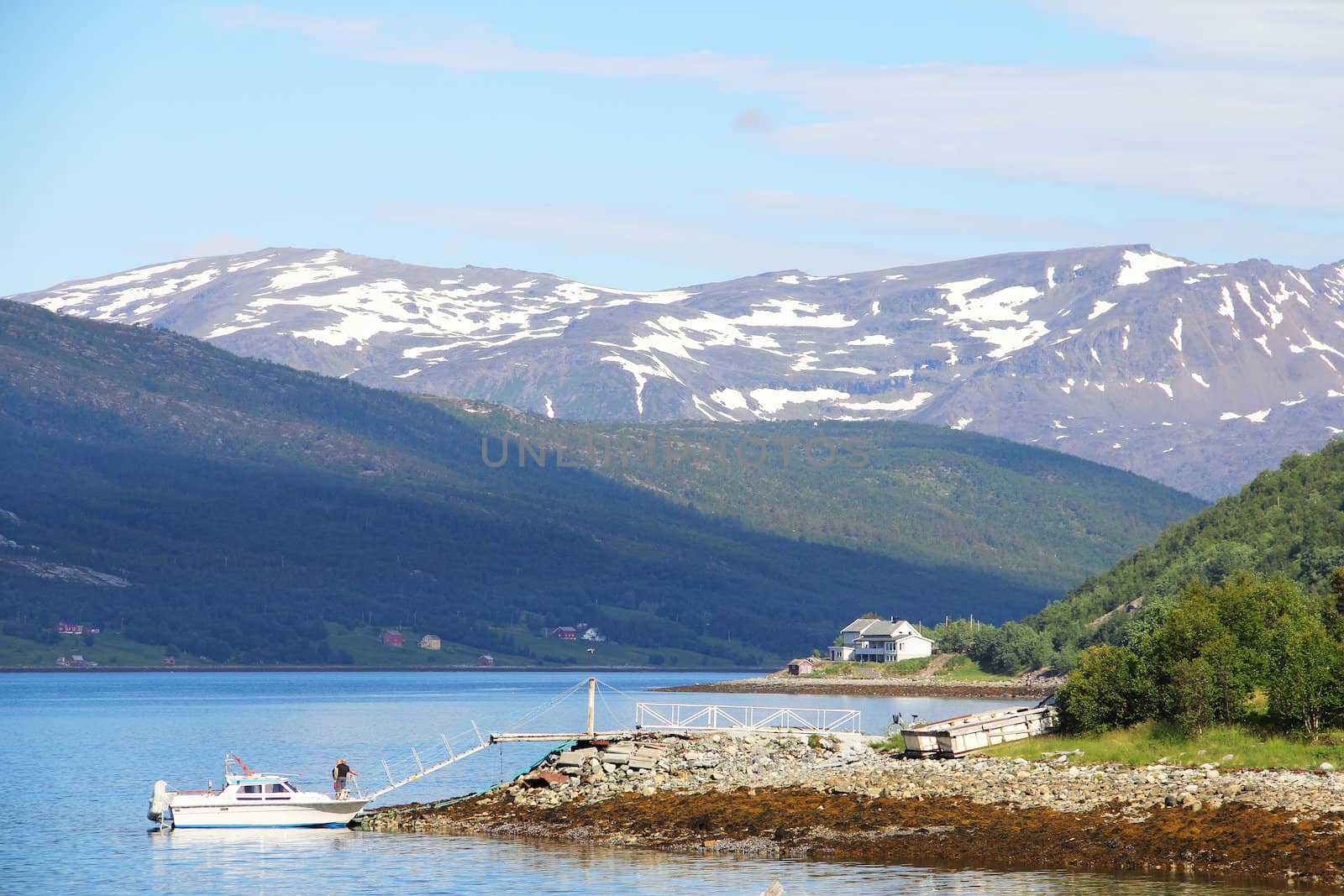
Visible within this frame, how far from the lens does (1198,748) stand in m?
62.5

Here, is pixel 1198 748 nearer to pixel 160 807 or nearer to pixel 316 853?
pixel 316 853

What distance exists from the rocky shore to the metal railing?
367cm

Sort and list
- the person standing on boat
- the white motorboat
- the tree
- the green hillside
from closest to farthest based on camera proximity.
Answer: the tree
the white motorboat
the person standing on boat
the green hillside

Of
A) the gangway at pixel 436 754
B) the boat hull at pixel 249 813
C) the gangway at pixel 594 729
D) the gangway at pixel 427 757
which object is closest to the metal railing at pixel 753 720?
the gangway at pixel 594 729

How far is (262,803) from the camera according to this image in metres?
71.9

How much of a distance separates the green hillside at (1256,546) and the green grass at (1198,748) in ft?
236

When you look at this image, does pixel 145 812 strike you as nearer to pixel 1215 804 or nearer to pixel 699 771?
pixel 699 771

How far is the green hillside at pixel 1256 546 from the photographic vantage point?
6033 inches

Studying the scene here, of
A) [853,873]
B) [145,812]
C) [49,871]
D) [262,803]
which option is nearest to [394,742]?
[145,812]

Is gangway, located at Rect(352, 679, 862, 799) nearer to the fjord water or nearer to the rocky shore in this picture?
the fjord water

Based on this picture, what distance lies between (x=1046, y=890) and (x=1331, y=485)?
434ft

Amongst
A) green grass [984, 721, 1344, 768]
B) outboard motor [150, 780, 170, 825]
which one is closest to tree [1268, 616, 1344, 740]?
green grass [984, 721, 1344, 768]

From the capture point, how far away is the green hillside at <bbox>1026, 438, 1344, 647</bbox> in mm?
153250

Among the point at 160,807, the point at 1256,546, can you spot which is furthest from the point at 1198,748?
the point at 1256,546
